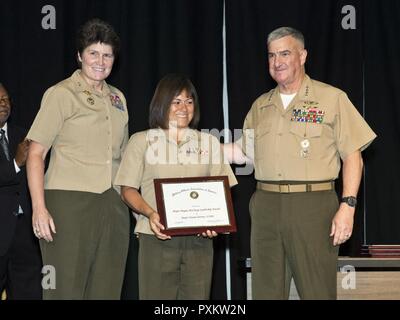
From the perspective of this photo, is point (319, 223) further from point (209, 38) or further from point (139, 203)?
point (209, 38)

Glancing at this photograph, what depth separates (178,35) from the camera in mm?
4832

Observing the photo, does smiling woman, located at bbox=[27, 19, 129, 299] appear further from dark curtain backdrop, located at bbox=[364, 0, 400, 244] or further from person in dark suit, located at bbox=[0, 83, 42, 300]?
dark curtain backdrop, located at bbox=[364, 0, 400, 244]

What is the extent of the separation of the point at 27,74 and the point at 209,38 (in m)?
1.42

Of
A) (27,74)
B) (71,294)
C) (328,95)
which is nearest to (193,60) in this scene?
(27,74)

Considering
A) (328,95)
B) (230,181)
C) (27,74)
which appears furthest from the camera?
(27,74)

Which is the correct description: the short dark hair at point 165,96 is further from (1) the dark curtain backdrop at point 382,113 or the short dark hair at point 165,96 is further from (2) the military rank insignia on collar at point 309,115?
(1) the dark curtain backdrop at point 382,113

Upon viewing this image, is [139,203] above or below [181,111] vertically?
below

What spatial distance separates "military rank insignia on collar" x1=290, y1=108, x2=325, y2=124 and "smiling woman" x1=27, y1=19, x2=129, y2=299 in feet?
3.23

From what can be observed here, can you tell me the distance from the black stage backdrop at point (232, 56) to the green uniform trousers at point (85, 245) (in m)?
1.75

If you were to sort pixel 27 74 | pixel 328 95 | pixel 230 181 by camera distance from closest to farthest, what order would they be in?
pixel 230 181, pixel 328 95, pixel 27 74

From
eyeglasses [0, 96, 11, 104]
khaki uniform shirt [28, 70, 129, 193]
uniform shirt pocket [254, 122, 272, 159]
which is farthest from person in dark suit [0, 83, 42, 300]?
uniform shirt pocket [254, 122, 272, 159]

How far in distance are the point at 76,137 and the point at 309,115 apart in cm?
125

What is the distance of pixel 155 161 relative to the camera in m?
3.11
